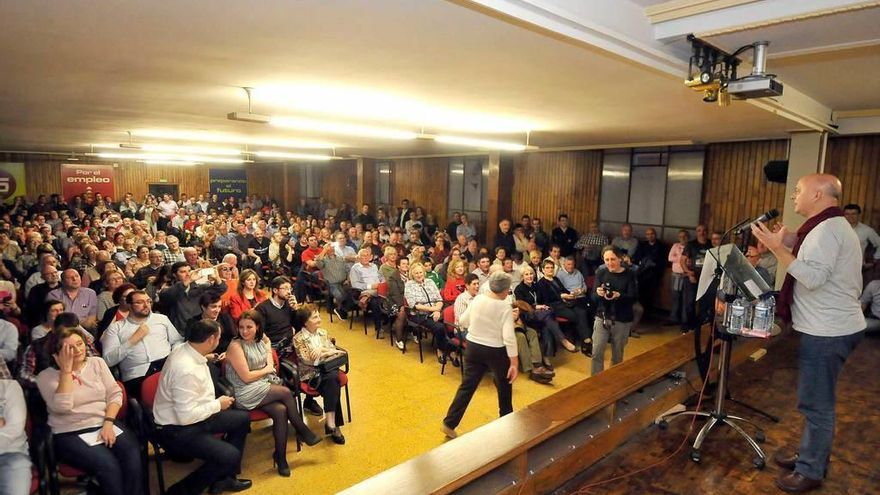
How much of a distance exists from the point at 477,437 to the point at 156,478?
253 centimetres

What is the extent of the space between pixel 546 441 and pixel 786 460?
4.40ft

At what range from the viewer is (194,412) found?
10.2 ft

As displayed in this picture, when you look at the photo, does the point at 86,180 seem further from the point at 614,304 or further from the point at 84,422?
the point at 614,304

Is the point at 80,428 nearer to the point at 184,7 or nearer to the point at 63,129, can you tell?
the point at 184,7

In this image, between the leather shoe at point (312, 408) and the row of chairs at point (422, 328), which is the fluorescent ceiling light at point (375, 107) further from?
the leather shoe at point (312, 408)

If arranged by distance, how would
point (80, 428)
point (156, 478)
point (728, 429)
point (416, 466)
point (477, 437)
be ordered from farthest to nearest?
point (156, 478)
point (728, 429)
point (80, 428)
point (477, 437)
point (416, 466)

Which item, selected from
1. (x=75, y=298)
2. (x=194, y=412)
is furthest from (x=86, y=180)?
(x=194, y=412)

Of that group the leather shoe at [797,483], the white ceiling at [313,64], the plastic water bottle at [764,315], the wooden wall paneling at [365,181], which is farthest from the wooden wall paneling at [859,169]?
the wooden wall paneling at [365,181]

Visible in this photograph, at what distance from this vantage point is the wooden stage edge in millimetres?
2242

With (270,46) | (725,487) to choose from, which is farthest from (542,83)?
(725,487)

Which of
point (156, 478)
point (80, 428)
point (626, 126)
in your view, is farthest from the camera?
point (626, 126)

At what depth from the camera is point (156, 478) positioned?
356cm

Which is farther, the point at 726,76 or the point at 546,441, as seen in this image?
the point at 726,76

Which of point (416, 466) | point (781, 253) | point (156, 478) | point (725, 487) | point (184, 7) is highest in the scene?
point (184, 7)
